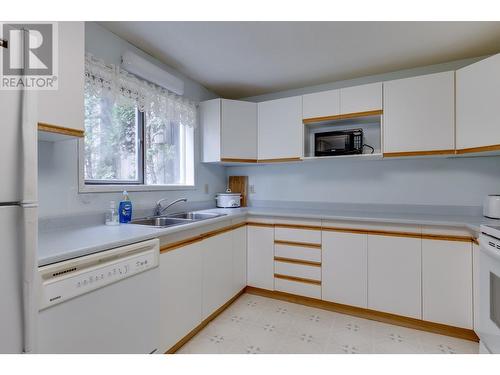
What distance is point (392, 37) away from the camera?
1.93m

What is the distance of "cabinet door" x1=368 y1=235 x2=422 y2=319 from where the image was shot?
78.0 inches

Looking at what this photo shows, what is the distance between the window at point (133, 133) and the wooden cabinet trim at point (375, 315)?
1471 mm

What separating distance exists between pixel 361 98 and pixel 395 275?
5.18 feet

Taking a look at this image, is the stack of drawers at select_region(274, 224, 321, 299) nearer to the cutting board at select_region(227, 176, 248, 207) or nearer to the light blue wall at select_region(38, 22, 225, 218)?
the cutting board at select_region(227, 176, 248, 207)

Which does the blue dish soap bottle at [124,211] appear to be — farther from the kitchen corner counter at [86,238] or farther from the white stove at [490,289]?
the white stove at [490,289]

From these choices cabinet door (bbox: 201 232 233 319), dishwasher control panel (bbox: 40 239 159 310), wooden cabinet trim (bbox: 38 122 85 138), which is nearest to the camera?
dishwasher control panel (bbox: 40 239 159 310)

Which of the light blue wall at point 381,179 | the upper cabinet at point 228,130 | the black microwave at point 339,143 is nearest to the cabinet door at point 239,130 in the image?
the upper cabinet at point 228,130

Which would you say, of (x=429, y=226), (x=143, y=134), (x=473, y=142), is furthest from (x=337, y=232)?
(x=143, y=134)

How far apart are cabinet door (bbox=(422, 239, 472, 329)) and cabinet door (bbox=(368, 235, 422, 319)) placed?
0.05 m

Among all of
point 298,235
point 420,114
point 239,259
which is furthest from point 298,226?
point 420,114

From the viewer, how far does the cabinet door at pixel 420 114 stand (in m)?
2.08

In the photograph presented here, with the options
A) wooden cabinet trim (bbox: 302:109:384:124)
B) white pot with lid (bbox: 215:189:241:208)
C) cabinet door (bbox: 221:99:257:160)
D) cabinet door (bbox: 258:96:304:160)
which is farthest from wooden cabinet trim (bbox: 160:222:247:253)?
wooden cabinet trim (bbox: 302:109:384:124)

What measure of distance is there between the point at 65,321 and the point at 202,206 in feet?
6.08

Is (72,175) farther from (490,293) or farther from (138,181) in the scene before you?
(490,293)
